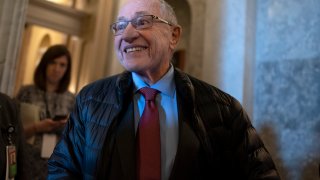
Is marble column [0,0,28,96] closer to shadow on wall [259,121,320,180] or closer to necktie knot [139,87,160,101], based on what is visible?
necktie knot [139,87,160,101]

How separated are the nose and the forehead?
6cm

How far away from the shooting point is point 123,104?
5.60ft

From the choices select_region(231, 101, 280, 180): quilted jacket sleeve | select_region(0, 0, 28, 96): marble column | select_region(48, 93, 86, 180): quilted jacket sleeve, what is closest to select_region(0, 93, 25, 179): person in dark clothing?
select_region(48, 93, 86, 180): quilted jacket sleeve

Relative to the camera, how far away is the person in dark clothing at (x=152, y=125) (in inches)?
62.6

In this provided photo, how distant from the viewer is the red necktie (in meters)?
1.57

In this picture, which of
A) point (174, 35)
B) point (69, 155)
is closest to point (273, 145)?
point (174, 35)

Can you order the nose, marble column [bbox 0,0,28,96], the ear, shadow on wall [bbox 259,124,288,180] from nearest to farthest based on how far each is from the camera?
the nose
the ear
marble column [bbox 0,0,28,96]
shadow on wall [bbox 259,124,288,180]

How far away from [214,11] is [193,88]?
6.27ft

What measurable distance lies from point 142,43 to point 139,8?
0.16 metres

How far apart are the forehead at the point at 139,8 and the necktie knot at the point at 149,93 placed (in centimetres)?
34

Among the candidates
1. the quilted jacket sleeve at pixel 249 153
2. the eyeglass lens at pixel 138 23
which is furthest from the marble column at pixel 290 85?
the eyeglass lens at pixel 138 23

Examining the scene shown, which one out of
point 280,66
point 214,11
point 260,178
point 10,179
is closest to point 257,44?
point 280,66

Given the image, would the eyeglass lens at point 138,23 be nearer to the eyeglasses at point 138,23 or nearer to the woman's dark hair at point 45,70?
the eyeglasses at point 138,23

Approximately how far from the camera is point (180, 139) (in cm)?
162
